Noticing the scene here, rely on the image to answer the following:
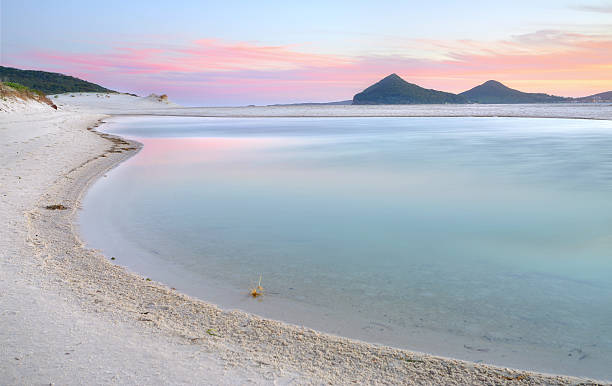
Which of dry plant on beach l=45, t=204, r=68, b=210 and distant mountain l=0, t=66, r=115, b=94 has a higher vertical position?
distant mountain l=0, t=66, r=115, b=94

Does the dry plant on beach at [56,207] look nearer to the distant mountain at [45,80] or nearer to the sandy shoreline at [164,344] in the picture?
the sandy shoreline at [164,344]

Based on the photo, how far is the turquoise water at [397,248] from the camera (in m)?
4.48

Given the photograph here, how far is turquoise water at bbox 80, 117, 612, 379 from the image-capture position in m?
4.48

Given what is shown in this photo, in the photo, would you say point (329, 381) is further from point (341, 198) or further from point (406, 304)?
point (341, 198)

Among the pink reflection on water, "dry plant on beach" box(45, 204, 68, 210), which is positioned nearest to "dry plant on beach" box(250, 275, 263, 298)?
"dry plant on beach" box(45, 204, 68, 210)

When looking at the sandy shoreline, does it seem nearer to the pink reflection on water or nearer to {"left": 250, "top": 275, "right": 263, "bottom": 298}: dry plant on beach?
{"left": 250, "top": 275, "right": 263, "bottom": 298}: dry plant on beach

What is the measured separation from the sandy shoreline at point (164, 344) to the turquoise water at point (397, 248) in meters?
0.35

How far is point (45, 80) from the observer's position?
451 ft

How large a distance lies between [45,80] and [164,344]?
15639 centimetres

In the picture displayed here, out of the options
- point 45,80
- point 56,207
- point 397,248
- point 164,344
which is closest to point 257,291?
point 164,344

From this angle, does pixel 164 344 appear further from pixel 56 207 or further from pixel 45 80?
pixel 45 80

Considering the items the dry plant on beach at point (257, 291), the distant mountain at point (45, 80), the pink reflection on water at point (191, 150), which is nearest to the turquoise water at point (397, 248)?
the dry plant on beach at point (257, 291)

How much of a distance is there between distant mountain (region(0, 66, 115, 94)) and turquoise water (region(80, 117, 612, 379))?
408 feet

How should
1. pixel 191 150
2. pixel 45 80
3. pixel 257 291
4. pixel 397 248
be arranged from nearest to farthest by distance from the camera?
pixel 257 291
pixel 397 248
pixel 191 150
pixel 45 80
